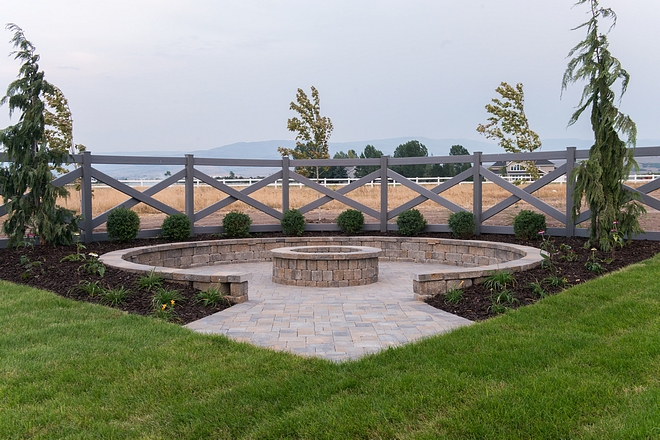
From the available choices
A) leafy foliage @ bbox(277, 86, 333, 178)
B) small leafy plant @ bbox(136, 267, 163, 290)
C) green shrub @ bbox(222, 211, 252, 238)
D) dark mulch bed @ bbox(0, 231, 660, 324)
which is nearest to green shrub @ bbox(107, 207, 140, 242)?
dark mulch bed @ bbox(0, 231, 660, 324)

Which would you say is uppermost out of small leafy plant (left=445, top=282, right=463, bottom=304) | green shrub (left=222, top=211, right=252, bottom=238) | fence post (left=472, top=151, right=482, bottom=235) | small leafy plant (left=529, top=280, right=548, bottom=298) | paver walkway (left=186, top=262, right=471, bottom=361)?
fence post (left=472, top=151, right=482, bottom=235)

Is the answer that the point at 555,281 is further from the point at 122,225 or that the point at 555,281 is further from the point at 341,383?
the point at 122,225

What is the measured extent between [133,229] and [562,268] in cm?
850

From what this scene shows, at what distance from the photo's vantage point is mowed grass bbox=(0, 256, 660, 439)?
319cm

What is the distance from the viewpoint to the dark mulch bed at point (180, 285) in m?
6.34

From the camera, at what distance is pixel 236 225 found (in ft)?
42.2

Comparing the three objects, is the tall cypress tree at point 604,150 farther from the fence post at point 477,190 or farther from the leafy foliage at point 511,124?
the leafy foliage at point 511,124

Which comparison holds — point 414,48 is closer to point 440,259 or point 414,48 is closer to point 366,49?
point 366,49

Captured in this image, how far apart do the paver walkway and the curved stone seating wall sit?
29.9 inches

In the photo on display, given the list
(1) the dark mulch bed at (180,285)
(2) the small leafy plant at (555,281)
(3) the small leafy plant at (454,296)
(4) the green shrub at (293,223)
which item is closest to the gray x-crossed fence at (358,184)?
(4) the green shrub at (293,223)

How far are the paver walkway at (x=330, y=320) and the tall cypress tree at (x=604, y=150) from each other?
3.69 m

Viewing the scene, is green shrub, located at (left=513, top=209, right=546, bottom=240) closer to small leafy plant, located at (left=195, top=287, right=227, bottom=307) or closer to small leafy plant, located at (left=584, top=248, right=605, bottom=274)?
small leafy plant, located at (left=584, top=248, right=605, bottom=274)

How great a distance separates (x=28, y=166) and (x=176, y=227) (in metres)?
3.37

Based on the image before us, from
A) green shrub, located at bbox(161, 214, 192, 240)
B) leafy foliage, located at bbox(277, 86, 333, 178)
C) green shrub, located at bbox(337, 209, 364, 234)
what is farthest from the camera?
leafy foliage, located at bbox(277, 86, 333, 178)
